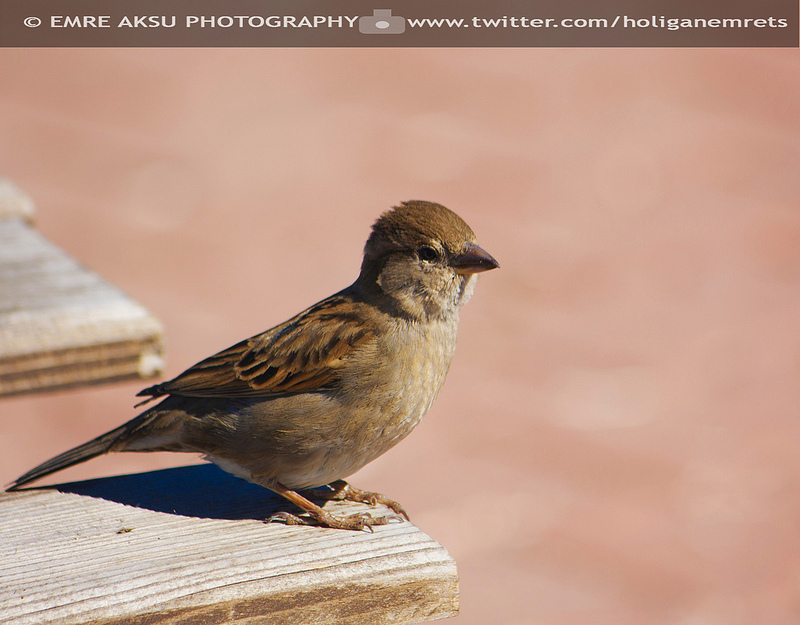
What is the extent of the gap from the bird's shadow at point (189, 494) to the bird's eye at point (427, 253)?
0.64m

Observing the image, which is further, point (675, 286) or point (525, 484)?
point (675, 286)

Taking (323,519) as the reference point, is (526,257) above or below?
above

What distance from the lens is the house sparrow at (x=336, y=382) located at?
224 cm

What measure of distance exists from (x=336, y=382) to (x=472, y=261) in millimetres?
423

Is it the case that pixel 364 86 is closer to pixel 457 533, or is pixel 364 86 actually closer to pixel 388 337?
pixel 457 533

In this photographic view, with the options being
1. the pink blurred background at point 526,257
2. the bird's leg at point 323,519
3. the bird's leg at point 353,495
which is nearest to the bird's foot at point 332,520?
the bird's leg at point 323,519

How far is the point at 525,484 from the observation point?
17.1 ft

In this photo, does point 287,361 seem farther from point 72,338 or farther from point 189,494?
point 72,338

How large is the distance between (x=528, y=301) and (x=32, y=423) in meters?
3.16

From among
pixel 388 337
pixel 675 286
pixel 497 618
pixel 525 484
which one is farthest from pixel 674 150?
pixel 388 337
